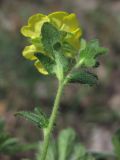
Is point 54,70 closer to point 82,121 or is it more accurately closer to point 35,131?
point 35,131

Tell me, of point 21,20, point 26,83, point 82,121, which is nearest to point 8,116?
point 26,83

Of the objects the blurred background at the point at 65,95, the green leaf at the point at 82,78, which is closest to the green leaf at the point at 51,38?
the green leaf at the point at 82,78

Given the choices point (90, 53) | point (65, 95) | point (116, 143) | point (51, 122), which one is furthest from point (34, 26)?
point (65, 95)

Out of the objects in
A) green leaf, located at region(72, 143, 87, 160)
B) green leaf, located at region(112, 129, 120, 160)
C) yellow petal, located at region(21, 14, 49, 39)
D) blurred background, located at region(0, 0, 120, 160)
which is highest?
blurred background, located at region(0, 0, 120, 160)

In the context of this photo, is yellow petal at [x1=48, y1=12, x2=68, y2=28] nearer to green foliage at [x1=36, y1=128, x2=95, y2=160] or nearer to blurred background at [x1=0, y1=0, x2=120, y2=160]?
green foliage at [x1=36, y1=128, x2=95, y2=160]

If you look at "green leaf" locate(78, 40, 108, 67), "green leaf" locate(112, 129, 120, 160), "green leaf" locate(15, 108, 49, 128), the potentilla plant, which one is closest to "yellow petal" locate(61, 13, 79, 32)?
the potentilla plant

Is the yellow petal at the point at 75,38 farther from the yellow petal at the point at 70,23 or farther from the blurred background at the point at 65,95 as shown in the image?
the blurred background at the point at 65,95

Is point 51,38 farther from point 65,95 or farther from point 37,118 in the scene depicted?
point 65,95
